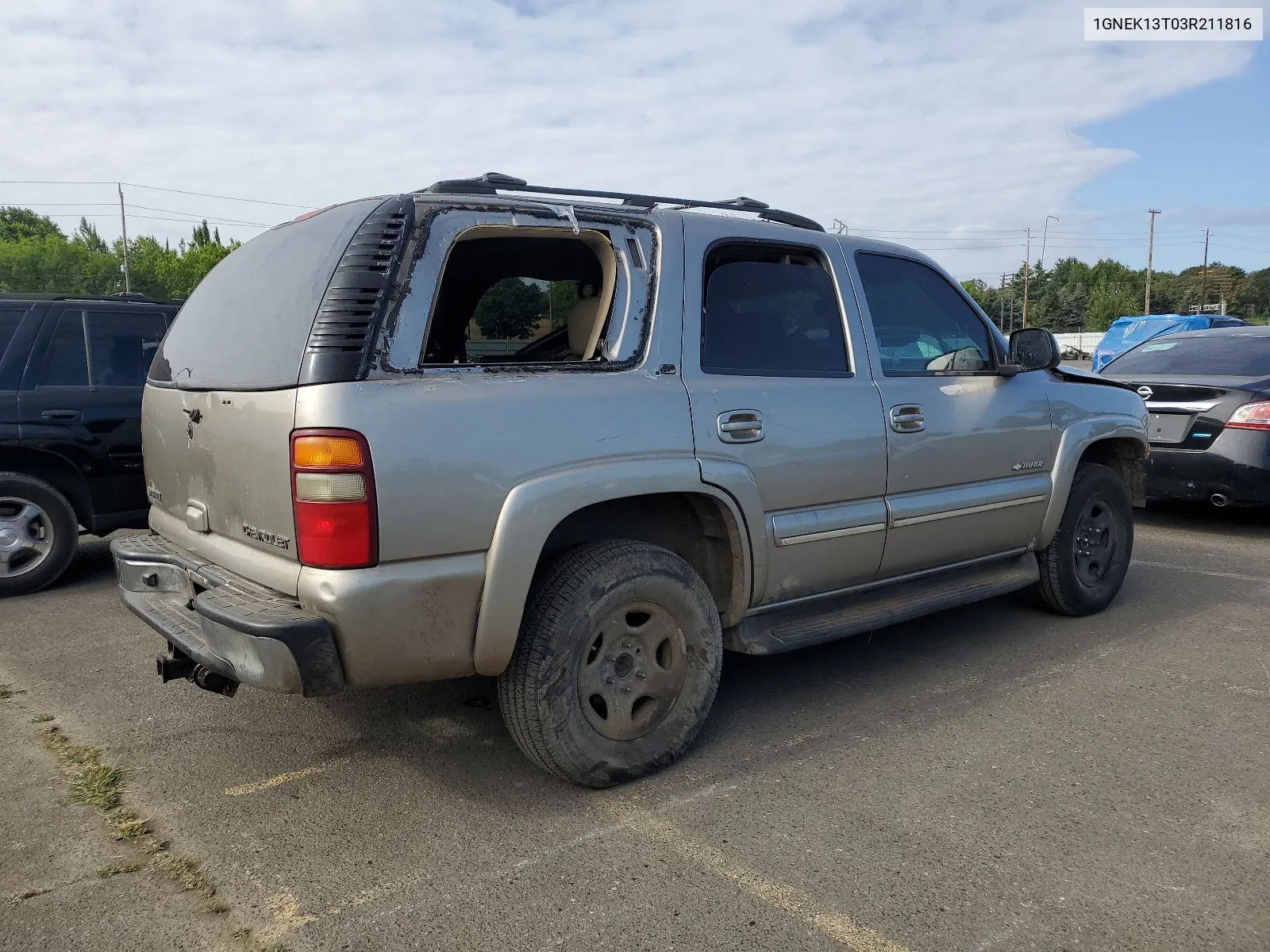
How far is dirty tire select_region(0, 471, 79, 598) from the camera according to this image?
5.64m

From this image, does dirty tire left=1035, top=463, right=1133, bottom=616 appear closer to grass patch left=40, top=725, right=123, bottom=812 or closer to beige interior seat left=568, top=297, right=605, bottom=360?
beige interior seat left=568, top=297, right=605, bottom=360

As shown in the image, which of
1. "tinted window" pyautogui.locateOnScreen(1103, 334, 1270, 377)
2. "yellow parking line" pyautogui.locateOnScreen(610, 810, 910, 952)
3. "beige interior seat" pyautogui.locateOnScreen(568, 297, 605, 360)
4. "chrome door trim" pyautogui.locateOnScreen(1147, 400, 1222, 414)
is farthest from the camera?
"tinted window" pyautogui.locateOnScreen(1103, 334, 1270, 377)

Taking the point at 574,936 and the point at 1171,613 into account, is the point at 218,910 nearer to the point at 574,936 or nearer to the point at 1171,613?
the point at 574,936

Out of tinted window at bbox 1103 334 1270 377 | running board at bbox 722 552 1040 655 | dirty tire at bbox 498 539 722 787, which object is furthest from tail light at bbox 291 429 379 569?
tinted window at bbox 1103 334 1270 377

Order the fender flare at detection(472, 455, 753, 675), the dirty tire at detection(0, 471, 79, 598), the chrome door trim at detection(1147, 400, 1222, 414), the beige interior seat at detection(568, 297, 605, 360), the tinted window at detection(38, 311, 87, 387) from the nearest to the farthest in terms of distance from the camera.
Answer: the fender flare at detection(472, 455, 753, 675), the beige interior seat at detection(568, 297, 605, 360), the dirty tire at detection(0, 471, 79, 598), the tinted window at detection(38, 311, 87, 387), the chrome door trim at detection(1147, 400, 1222, 414)

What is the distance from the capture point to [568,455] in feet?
10.1

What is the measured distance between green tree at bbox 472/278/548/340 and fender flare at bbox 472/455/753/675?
1143mm

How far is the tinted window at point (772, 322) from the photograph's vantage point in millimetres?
3664

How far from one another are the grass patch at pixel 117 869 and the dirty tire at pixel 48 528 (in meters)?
3.59

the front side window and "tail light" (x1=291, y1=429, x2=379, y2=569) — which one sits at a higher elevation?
the front side window

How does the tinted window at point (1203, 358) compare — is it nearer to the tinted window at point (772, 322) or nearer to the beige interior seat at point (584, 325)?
the tinted window at point (772, 322)

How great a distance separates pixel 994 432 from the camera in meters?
4.50

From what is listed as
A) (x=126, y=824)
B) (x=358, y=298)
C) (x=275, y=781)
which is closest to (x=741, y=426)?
(x=358, y=298)

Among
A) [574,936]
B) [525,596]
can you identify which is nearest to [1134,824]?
[574,936]
